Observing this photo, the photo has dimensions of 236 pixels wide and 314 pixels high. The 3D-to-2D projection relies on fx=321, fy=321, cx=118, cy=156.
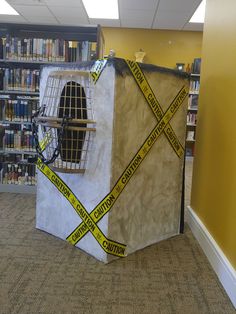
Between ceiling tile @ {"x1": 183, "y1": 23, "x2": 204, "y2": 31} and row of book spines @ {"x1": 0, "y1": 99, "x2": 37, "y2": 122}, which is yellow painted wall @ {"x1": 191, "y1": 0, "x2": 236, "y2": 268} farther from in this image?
ceiling tile @ {"x1": 183, "y1": 23, "x2": 204, "y2": 31}

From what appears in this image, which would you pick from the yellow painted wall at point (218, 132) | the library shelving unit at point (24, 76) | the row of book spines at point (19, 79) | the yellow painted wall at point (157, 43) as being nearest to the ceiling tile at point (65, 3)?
the yellow painted wall at point (157, 43)

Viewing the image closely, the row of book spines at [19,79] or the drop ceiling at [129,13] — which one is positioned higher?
the drop ceiling at [129,13]

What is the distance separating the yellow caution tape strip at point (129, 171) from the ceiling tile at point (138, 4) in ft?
10.4

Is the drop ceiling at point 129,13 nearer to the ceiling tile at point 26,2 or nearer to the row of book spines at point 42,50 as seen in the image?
the ceiling tile at point 26,2

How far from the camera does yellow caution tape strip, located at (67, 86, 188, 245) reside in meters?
1.94

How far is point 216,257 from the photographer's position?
193 centimetres

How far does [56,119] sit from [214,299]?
1.31 metres

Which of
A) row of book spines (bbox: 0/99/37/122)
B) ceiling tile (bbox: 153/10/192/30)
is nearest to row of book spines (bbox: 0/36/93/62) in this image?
row of book spines (bbox: 0/99/37/122)

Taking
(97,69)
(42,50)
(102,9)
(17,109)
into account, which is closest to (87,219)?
(97,69)

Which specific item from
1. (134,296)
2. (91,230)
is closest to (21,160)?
(91,230)

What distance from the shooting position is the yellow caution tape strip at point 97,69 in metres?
1.87

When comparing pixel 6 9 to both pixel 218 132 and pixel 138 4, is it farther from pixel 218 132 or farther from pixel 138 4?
pixel 218 132

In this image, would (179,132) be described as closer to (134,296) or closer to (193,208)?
(193,208)

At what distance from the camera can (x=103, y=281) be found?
179 cm
